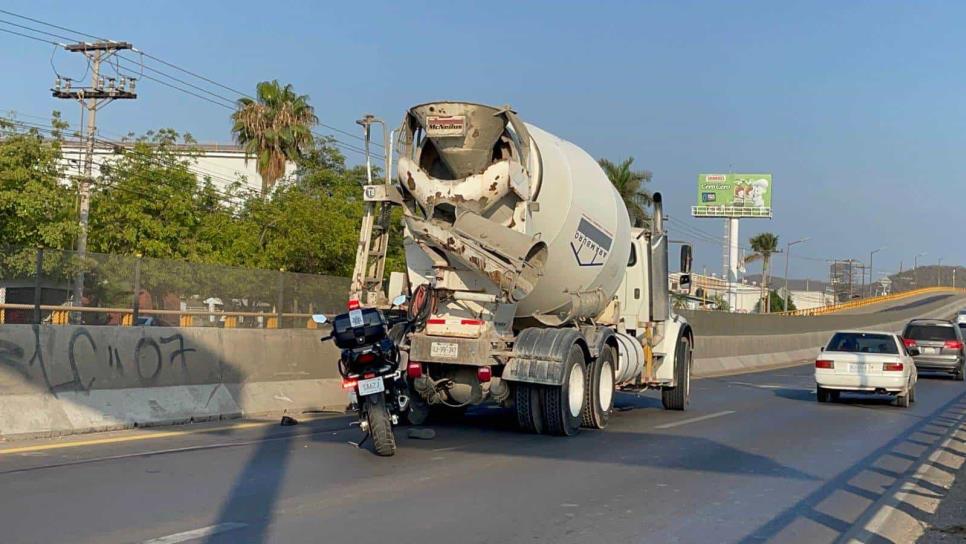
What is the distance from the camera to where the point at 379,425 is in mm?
11086

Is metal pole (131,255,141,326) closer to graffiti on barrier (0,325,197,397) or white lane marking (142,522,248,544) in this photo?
graffiti on barrier (0,325,197,397)

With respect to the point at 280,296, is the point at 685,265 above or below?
above

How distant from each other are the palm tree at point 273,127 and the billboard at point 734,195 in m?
64.4

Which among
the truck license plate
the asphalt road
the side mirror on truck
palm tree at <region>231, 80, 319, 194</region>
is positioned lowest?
the asphalt road

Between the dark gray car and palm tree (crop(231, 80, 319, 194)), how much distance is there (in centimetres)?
3247

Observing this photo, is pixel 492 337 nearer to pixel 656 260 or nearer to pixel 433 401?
pixel 433 401

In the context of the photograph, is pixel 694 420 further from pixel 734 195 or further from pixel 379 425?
pixel 734 195

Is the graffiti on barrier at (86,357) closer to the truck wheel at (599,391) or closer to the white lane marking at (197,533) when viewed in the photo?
the truck wheel at (599,391)

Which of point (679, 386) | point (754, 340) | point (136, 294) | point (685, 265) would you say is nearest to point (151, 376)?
point (136, 294)

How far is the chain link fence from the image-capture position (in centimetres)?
1312

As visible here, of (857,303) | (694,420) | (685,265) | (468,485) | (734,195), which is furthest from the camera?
(734,195)

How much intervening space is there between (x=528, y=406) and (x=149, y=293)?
231 inches

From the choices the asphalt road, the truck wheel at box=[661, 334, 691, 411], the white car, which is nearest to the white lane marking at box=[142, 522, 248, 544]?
the asphalt road

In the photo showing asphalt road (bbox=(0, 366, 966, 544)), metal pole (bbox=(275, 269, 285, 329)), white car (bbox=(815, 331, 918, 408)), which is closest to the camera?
asphalt road (bbox=(0, 366, 966, 544))
